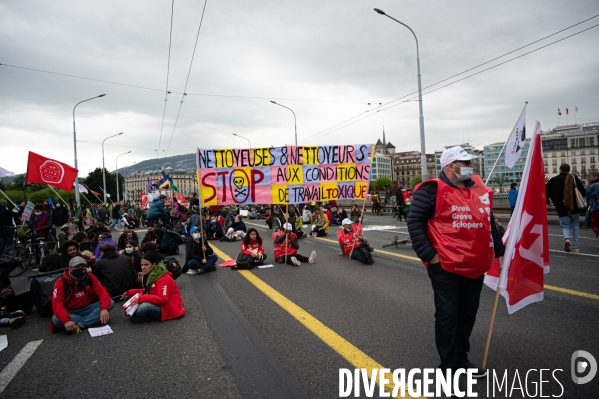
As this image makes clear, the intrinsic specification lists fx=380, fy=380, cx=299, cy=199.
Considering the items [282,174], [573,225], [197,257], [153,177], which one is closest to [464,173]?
[282,174]

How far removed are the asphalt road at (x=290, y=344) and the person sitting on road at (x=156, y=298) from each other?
13 cm

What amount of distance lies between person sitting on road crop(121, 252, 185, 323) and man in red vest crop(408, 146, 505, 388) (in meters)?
3.54

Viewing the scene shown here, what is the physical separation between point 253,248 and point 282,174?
1910 mm

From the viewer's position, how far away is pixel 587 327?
4.08m

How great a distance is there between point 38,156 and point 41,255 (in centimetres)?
378

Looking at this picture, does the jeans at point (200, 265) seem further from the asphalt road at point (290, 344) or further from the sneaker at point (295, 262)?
the asphalt road at point (290, 344)

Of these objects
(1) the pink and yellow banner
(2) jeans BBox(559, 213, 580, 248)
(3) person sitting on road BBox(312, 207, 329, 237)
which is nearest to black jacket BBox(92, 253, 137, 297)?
(1) the pink and yellow banner

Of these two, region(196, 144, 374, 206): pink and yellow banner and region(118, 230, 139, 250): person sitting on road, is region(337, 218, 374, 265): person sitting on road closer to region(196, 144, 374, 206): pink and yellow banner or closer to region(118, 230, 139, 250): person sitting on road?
region(196, 144, 374, 206): pink and yellow banner

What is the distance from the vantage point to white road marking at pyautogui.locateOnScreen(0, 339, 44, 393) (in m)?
3.61

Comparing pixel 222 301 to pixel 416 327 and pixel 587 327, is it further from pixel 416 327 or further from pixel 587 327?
pixel 587 327

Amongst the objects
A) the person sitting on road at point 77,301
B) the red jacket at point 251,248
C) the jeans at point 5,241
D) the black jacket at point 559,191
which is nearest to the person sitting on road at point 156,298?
the person sitting on road at point 77,301

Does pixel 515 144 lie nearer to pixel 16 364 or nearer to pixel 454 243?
pixel 454 243

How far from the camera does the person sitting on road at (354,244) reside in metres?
8.57

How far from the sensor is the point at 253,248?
8977mm
